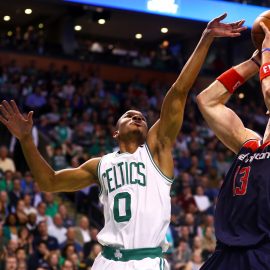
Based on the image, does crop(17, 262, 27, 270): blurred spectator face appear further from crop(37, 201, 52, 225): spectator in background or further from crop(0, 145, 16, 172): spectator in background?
crop(0, 145, 16, 172): spectator in background

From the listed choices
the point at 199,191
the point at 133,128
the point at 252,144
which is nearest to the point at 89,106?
the point at 199,191

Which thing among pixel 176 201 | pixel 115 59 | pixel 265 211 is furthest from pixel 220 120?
pixel 115 59

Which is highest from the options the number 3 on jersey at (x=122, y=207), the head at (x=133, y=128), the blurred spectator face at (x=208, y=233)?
the head at (x=133, y=128)

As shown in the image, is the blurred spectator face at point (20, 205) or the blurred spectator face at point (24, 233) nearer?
the blurred spectator face at point (24, 233)

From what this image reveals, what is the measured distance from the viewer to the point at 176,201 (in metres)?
14.0

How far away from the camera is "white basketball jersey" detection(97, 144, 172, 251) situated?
4.64m

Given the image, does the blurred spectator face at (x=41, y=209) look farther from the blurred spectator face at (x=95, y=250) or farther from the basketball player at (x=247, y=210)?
the basketball player at (x=247, y=210)

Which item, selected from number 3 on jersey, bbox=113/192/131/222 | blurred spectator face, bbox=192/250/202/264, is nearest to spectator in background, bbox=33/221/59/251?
blurred spectator face, bbox=192/250/202/264

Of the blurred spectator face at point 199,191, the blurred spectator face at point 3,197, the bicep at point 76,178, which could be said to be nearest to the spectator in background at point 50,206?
the blurred spectator face at point 3,197

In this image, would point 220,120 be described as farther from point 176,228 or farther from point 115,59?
point 115,59

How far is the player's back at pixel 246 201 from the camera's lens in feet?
11.9

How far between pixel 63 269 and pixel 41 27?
44.4 feet

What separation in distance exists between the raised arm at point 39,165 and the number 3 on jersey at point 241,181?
1432 millimetres

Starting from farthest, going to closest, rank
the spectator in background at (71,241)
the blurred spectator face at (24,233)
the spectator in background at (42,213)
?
the spectator in background at (42,213) → the spectator in background at (71,241) → the blurred spectator face at (24,233)
